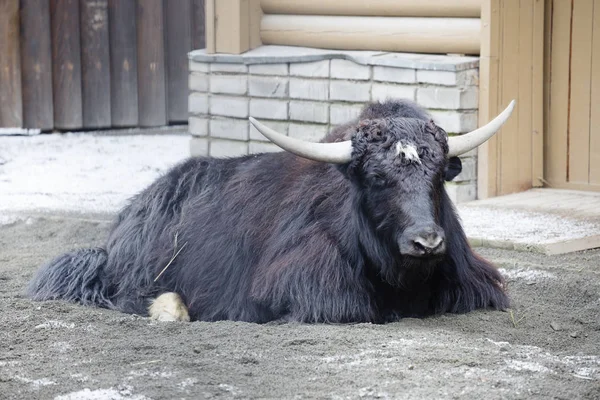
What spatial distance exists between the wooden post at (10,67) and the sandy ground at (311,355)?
6984mm

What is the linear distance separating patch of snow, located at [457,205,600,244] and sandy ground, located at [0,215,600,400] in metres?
0.96

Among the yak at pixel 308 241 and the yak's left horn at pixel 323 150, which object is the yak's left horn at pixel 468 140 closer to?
the yak at pixel 308 241

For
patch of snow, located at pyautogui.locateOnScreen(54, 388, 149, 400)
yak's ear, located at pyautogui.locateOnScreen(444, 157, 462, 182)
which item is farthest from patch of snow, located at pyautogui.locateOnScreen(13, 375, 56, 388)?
Result: yak's ear, located at pyautogui.locateOnScreen(444, 157, 462, 182)

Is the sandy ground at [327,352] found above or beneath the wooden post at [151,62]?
beneath

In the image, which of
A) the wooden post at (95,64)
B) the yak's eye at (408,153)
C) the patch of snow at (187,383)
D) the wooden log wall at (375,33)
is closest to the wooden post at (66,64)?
the wooden post at (95,64)

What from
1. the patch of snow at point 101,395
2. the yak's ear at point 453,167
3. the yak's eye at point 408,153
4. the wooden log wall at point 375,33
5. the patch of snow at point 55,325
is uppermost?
the wooden log wall at point 375,33

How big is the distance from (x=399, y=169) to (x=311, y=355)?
3.32 feet

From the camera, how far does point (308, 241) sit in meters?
5.45

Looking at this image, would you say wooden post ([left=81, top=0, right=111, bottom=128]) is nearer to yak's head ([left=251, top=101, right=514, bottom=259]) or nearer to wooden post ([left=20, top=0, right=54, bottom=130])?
wooden post ([left=20, top=0, right=54, bottom=130])

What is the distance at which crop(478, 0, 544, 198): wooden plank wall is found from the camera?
27.4ft

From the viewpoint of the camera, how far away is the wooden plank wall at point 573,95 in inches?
342

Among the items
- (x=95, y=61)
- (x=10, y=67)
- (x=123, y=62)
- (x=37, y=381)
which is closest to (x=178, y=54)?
(x=123, y=62)

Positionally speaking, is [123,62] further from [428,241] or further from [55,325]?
[428,241]

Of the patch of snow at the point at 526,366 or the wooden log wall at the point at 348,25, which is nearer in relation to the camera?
the patch of snow at the point at 526,366
